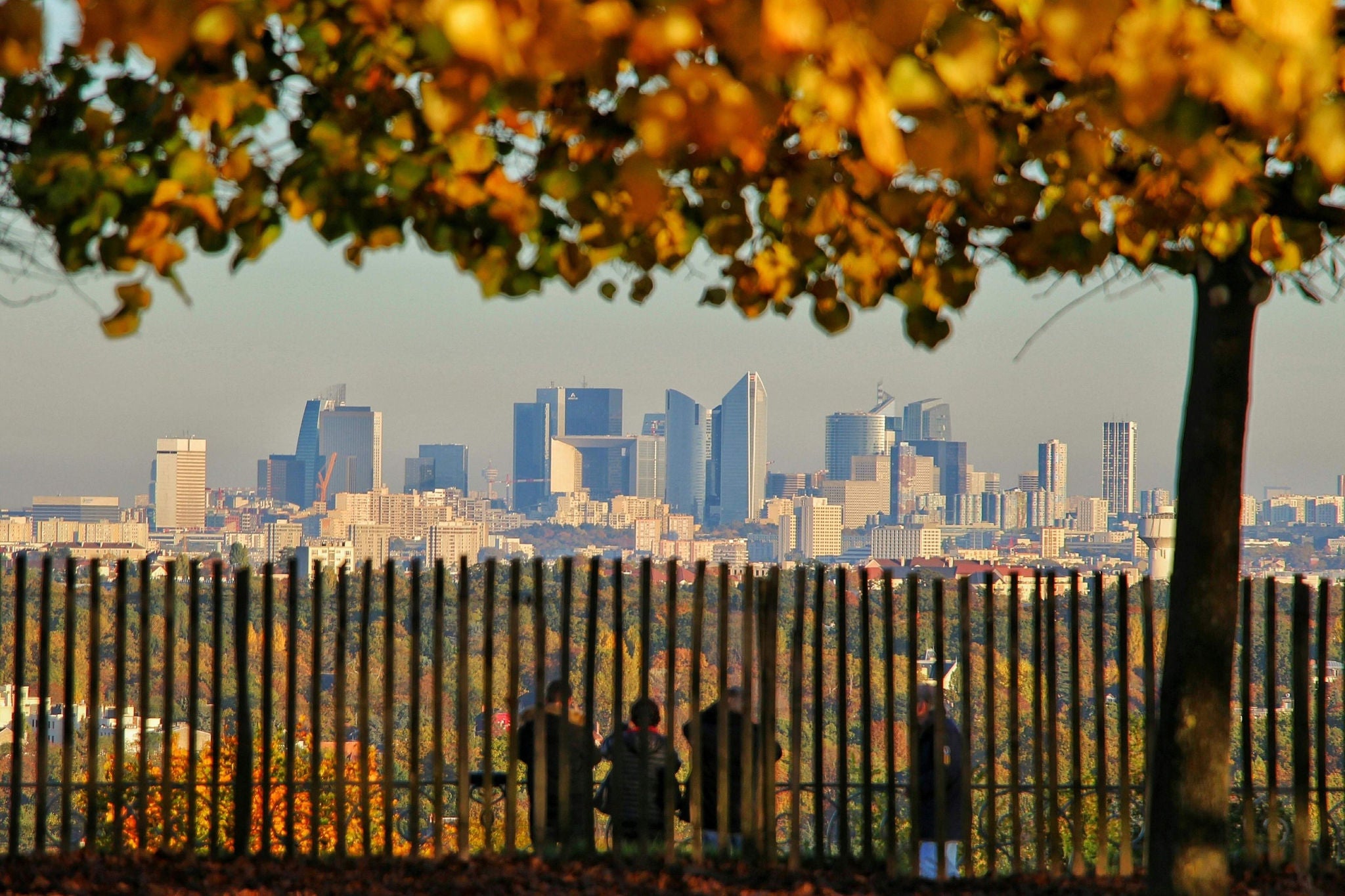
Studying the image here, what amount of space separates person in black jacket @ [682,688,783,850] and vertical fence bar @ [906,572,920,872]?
573mm

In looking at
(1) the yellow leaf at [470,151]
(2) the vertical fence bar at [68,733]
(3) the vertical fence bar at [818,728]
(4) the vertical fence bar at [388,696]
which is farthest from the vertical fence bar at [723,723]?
(1) the yellow leaf at [470,151]

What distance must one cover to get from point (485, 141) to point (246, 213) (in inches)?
21.5

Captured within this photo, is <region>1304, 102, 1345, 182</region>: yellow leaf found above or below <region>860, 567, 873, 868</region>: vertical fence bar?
above

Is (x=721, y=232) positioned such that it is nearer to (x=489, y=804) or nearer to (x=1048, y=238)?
(x=1048, y=238)

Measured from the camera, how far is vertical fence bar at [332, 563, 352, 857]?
568cm

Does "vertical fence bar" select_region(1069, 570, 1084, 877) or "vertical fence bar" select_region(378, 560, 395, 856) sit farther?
"vertical fence bar" select_region(1069, 570, 1084, 877)

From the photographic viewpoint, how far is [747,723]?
228 inches

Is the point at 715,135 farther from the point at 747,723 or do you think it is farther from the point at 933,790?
the point at 933,790

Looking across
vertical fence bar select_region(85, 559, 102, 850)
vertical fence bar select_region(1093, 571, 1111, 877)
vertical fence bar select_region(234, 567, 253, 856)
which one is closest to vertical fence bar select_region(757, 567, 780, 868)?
vertical fence bar select_region(1093, 571, 1111, 877)

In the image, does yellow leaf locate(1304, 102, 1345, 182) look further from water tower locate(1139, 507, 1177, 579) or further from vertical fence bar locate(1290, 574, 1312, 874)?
vertical fence bar locate(1290, 574, 1312, 874)

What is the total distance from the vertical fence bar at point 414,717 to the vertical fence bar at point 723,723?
1233 mm

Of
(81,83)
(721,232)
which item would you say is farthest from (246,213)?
(721,232)

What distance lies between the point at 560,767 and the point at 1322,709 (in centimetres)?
331

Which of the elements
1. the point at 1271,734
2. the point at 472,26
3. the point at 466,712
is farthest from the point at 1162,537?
the point at 472,26
